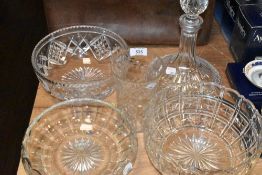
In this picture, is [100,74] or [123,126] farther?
[100,74]

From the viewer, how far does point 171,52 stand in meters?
0.83

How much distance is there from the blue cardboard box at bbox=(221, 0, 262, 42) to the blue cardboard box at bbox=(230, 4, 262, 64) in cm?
2

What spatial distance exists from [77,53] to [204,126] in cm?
32

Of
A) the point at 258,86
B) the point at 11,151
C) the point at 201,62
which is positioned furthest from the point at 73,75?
the point at 11,151

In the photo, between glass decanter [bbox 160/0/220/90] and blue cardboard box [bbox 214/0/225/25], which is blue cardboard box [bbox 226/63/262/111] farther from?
blue cardboard box [bbox 214/0/225/25]

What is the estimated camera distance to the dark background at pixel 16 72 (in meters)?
1.23

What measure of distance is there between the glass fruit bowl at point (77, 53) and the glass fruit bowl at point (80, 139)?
9 centimetres

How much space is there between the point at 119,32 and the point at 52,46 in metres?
0.14

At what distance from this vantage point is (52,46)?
2.63ft

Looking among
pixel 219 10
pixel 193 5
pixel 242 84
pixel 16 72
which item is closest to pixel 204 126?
pixel 242 84

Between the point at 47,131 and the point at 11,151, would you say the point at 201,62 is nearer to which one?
the point at 47,131

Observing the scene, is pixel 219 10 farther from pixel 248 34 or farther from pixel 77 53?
pixel 77 53

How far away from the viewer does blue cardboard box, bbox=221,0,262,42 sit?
2.55 ft

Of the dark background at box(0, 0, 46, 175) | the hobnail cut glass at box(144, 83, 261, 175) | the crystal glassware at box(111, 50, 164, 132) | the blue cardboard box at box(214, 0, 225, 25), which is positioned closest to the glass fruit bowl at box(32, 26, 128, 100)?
the crystal glassware at box(111, 50, 164, 132)
